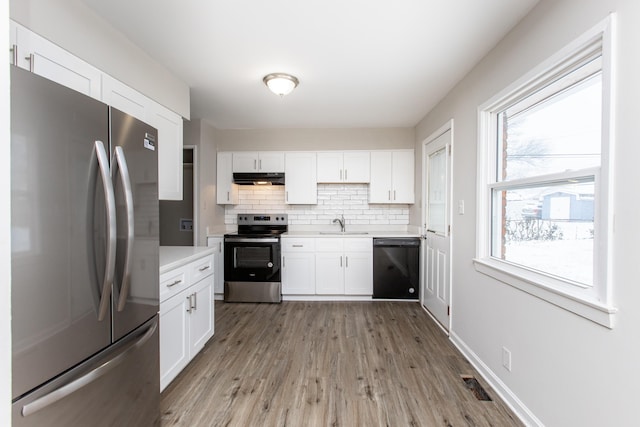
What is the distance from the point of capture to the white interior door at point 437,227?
2.89 metres

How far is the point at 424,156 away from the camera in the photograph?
3625 millimetres

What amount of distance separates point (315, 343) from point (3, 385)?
2.26m

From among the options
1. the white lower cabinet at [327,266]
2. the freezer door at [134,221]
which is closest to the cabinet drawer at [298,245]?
the white lower cabinet at [327,266]

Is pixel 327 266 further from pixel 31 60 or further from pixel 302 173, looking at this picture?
pixel 31 60

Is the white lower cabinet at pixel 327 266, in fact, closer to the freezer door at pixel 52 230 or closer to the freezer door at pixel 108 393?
the freezer door at pixel 108 393

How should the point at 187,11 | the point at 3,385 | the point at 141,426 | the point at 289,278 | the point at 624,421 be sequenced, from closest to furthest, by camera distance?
1. the point at 3,385
2. the point at 624,421
3. the point at 141,426
4. the point at 187,11
5. the point at 289,278

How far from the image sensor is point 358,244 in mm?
3873

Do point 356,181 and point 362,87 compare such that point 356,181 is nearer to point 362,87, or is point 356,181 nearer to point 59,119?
point 362,87

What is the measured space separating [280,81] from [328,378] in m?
2.41

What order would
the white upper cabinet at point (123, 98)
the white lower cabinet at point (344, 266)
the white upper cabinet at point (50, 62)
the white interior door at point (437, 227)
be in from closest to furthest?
the white upper cabinet at point (50, 62)
the white upper cabinet at point (123, 98)
the white interior door at point (437, 227)
the white lower cabinet at point (344, 266)

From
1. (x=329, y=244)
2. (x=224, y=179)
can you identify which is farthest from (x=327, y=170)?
(x=224, y=179)

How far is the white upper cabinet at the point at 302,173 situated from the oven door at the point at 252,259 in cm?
84

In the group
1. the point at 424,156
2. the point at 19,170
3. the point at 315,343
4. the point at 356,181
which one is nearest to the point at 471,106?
the point at 424,156

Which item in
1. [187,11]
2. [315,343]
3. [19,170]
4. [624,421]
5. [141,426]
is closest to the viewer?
[19,170]
